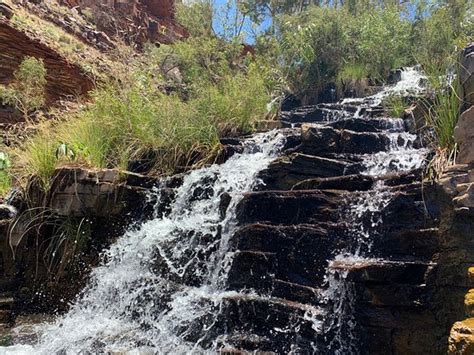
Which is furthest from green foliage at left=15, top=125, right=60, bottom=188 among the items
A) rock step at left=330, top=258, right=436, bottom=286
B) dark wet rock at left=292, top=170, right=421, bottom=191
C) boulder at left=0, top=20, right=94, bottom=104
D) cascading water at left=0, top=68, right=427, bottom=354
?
boulder at left=0, top=20, right=94, bottom=104

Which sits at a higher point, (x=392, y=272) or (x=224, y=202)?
(x=224, y=202)

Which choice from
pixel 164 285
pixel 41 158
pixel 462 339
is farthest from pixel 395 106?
pixel 462 339

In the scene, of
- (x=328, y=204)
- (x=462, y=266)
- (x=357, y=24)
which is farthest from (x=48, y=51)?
(x=462, y=266)

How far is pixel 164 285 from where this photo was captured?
5.18 metres

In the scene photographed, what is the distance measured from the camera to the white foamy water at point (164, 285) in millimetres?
4488

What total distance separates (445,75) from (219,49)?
1221cm

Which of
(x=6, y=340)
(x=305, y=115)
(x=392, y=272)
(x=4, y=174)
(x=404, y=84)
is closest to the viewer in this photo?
(x=392, y=272)

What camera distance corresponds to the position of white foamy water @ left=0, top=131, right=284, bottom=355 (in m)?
4.49

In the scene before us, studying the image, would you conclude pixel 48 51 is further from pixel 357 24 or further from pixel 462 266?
pixel 462 266

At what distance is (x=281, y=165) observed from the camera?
634 centimetres

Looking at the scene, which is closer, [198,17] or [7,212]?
[7,212]

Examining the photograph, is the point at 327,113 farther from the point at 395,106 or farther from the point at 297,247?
the point at 297,247

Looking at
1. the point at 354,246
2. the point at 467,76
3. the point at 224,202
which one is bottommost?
the point at 354,246

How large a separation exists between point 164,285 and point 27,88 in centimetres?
910
